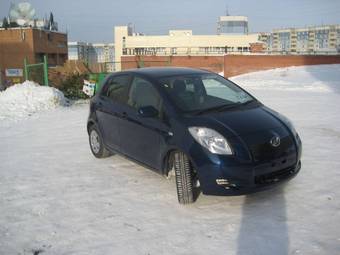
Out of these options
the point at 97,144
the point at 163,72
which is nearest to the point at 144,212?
the point at 163,72

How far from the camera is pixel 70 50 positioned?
240ft

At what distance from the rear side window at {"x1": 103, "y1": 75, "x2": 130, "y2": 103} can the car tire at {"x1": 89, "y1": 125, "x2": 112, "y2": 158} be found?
0.75 m

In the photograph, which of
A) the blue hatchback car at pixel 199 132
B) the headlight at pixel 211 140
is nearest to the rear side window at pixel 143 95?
the blue hatchback car at pixel 199 132

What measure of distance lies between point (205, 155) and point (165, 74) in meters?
1.74

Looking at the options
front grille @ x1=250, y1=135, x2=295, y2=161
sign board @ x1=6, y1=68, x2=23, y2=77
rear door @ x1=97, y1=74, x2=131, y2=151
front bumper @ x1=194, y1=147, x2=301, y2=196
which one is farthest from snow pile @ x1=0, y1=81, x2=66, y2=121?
sign board @ x1=6, y1=68, x2=23, y2=77

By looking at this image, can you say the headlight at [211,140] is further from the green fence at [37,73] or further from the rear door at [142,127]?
the green fence at [37,73]

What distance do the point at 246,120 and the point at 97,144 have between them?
10.2 feet

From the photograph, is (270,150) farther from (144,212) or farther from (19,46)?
(19,46)

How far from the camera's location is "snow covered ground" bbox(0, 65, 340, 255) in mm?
3689

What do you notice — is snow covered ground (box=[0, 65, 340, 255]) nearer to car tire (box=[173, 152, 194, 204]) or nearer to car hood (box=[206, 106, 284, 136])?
car tire (box=[173, 152, 194, 204])

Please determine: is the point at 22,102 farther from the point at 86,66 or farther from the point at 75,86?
the point at 86,66

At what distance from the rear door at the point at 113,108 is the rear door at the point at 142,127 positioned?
0.55ft

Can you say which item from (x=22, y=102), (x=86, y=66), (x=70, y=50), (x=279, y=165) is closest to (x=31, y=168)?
(x=279, y=165)

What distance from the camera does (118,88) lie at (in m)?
6.03
